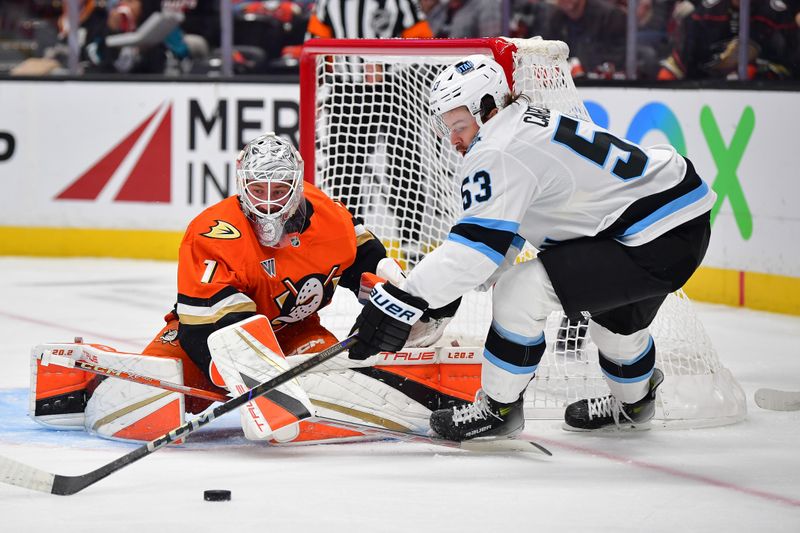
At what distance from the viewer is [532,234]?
9.92 ft

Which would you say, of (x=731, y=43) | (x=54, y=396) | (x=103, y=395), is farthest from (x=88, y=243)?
(x=103, y=395)

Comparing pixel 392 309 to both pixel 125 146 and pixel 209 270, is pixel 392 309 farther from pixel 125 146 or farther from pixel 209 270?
pixel 125 146

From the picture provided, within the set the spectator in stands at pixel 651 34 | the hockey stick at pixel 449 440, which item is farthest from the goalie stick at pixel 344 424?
the spectator in stands at pixel 651 34

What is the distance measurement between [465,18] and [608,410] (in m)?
3.11

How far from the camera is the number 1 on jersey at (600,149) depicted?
9.64 feet

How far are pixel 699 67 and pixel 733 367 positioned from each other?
176cm

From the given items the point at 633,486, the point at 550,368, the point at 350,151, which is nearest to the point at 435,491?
the point at 633,486

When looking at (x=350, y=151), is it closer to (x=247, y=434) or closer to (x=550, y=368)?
(x=550, y=368)

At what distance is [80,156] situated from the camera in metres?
6.72

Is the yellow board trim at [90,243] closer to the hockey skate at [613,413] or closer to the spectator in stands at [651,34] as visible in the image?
the spectator in stands at [651,34]

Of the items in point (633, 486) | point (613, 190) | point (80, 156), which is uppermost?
point (613, 190)

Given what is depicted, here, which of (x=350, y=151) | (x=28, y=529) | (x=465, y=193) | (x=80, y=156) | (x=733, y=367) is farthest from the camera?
(x=80, y=156)

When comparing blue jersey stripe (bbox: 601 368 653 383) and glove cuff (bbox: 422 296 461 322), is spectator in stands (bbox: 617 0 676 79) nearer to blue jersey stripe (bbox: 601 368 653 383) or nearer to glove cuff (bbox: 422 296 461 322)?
blue jersey stripe (bbox: 601 368 653 383)

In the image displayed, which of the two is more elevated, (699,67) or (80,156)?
(699,67)
